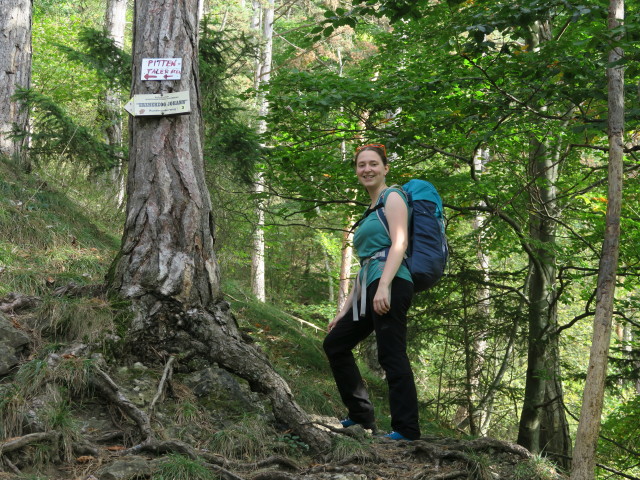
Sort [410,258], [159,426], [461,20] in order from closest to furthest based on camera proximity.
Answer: [159,426]
[410,258]
[461,20]

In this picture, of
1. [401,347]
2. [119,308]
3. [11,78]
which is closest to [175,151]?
[119,308]

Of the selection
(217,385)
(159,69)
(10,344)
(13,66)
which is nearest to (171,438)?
(217,385)

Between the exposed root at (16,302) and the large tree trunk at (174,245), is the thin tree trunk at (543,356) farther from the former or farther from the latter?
the exposed root at (16,302)

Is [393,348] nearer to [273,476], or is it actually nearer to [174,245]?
[273,476]

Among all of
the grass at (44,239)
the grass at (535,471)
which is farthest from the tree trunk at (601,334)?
the grass at (44,239)

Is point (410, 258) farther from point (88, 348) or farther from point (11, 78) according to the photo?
point (11, 78)

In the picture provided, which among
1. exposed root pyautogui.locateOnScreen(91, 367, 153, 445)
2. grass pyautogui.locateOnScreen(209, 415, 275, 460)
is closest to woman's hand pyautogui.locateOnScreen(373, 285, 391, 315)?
grass pyautogui.locateOnScreen(209, 415, 275, 460)

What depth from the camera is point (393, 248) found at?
3523 millimetres

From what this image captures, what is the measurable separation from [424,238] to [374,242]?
33 cm

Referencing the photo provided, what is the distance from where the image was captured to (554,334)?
770 cm

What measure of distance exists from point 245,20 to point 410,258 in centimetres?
2133

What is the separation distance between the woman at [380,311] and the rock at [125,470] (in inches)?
62.4

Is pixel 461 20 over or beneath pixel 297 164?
over

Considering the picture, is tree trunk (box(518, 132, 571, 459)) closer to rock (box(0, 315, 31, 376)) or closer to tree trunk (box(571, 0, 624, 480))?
tree trunk (box(571, 0, 624, 480))
